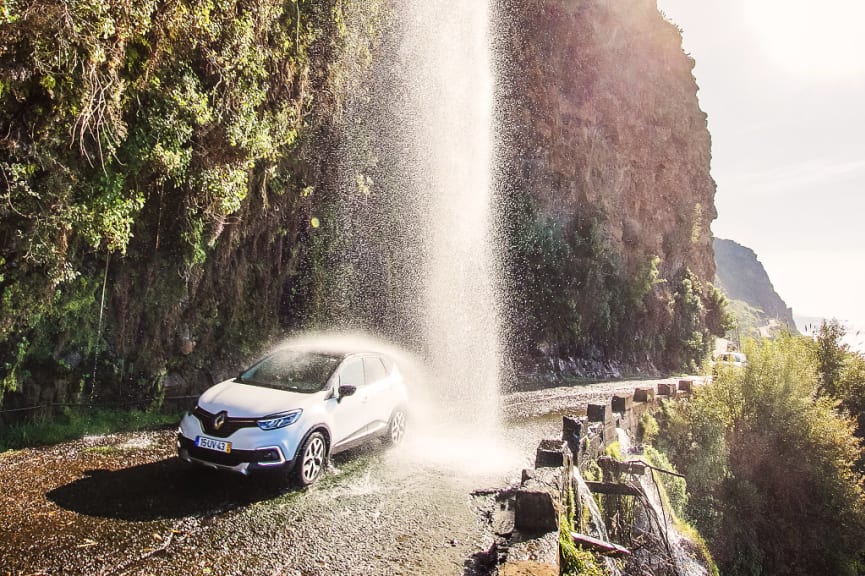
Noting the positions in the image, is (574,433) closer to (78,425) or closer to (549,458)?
(549,458)

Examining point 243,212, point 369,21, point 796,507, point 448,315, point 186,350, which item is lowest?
point 796,507

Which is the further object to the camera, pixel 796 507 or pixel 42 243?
pixel 796 507

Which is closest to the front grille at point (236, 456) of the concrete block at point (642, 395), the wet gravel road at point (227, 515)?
the wet gravel road at point (227, 515)

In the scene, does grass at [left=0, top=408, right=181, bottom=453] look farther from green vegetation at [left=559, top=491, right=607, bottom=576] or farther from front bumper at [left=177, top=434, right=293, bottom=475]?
green vegetation at [left=559, top=491, right=607, bottom=576]

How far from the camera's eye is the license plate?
221 inches

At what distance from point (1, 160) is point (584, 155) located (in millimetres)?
33266

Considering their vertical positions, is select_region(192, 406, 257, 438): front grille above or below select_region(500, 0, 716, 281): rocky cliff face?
below

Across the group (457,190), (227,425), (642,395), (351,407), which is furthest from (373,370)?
(457,190)

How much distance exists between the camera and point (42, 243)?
21.9 feet

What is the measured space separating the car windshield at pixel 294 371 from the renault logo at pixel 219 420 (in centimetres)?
87

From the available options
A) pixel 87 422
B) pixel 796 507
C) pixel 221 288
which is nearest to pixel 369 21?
pixel 221 288

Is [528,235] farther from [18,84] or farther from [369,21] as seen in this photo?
[18,84]

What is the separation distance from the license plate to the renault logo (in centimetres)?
16

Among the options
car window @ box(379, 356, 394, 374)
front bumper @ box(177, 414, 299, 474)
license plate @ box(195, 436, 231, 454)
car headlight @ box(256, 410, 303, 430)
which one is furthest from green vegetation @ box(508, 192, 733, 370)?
license plate @ box(195, 436, 231, 454)
